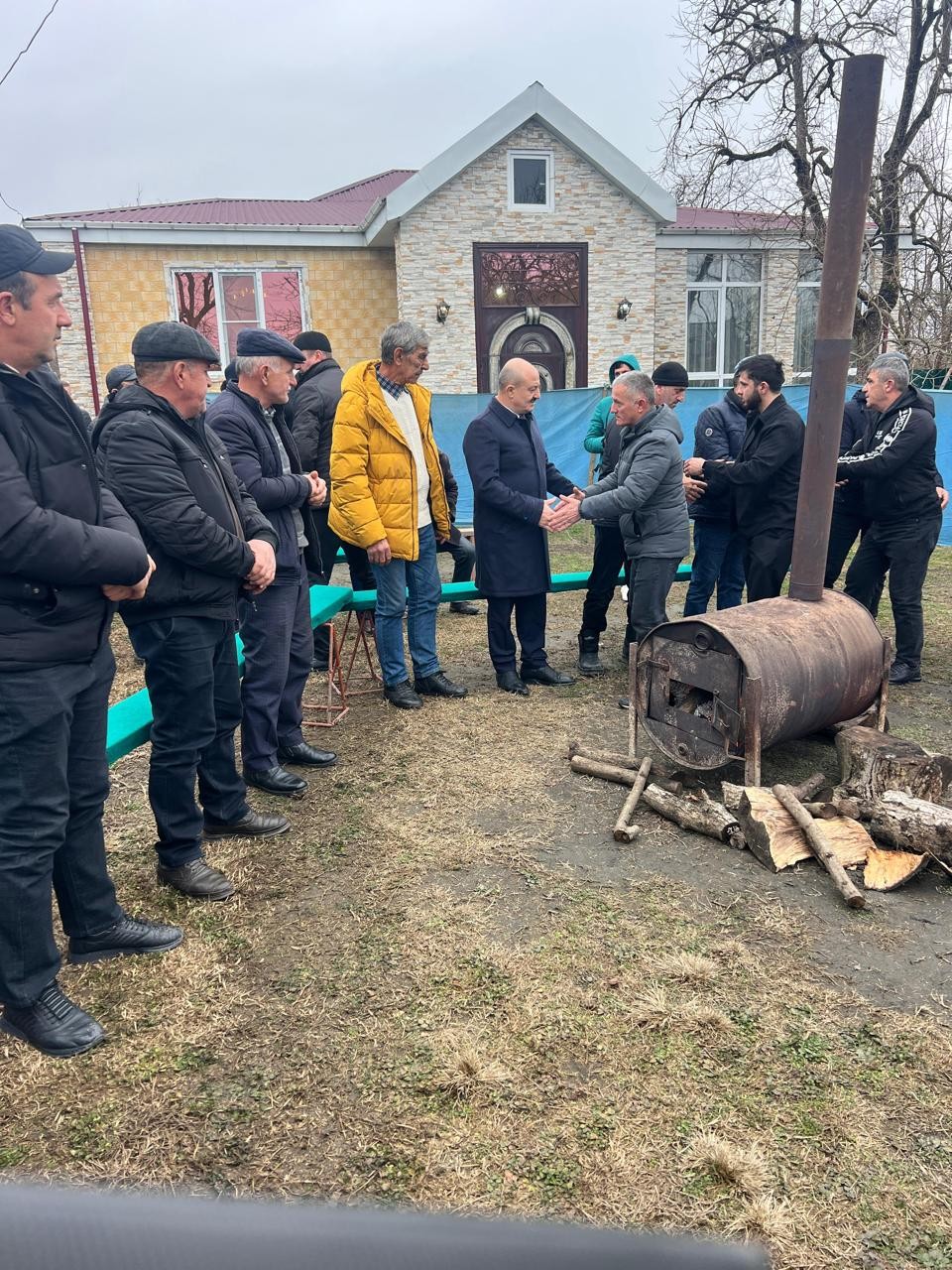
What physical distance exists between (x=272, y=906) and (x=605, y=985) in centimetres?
125

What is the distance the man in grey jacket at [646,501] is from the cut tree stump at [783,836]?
1.69 metres

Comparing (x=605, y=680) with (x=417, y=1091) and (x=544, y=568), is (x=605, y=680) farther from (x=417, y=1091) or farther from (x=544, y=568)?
(x=417, y=1091)

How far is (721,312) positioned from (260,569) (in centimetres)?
1682

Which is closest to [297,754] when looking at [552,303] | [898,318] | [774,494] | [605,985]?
[605,985]

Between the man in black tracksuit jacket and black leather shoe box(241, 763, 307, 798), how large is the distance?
374cm

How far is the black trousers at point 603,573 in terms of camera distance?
581 cm

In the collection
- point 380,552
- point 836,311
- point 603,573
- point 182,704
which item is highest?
point 836,311

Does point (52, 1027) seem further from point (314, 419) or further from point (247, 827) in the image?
point (314, 419)

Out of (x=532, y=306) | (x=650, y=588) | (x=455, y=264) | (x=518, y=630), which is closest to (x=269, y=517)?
(x=518, y=630)

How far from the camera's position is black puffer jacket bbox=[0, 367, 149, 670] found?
2.27 metres

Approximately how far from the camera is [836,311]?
4262mm

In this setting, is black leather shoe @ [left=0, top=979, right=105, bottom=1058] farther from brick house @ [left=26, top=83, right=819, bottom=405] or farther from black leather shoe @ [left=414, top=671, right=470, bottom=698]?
brick house @ [left=26, top=83, right=819, bottom=405]

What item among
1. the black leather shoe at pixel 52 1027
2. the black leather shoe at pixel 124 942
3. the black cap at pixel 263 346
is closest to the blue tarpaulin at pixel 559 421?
the black cap at pixel 263 346

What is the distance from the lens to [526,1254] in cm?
45
